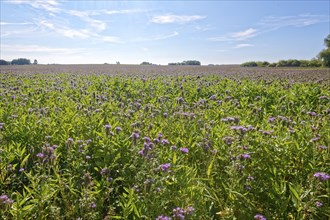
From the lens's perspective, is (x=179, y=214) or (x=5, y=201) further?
(x=5, y=201)

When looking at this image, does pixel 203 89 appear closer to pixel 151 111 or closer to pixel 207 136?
pixel 151 111

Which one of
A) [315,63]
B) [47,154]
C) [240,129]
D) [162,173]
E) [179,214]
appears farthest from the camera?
[315,63]

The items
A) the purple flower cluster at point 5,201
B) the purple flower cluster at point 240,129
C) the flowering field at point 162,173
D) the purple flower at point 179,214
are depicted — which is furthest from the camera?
the purple flower cluster at point 240,129

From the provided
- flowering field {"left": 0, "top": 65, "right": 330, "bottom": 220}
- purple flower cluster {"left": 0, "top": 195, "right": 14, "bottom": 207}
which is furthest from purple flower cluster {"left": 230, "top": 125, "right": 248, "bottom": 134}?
purple flower cluster {"left": 0, "top": 195, "right": 14, "bottom": 207}

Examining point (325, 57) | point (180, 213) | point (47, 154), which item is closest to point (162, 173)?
point (180, 213)

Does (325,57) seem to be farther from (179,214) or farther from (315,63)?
(179,214)

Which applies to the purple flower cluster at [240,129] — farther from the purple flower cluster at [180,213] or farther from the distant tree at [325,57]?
the distant tree at [325,57]

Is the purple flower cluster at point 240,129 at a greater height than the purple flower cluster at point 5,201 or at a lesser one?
greater

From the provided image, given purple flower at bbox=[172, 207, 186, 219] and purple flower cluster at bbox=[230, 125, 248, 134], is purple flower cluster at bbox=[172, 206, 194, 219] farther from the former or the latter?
purple flower cluster at bbox=[230, 125, 248, 134]

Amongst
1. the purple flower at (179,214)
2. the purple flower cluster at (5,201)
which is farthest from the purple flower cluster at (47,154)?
the purple flower at (179,214)

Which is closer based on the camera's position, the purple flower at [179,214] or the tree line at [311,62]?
the purple flower at [179,214]

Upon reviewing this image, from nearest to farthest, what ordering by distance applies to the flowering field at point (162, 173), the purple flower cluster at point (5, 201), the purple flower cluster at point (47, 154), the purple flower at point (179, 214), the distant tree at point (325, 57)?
the purple flower at point (179, 214), the purple flower cluster at point (5, 201), the flowering field at point (162, 173), the purple flower cluster at point (47, 154), the distant tree at point (325, 57)

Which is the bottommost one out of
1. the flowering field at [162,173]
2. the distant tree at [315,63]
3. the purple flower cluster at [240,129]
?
the flowering field at [162,173]

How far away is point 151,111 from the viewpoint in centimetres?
645
